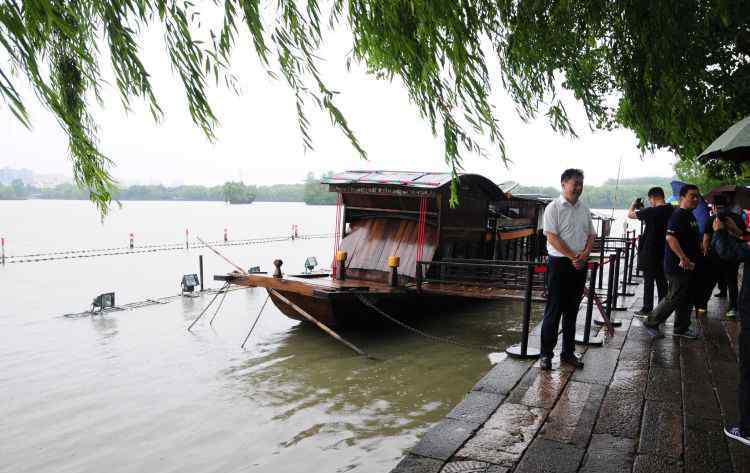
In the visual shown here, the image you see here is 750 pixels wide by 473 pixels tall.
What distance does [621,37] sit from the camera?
4539 mm

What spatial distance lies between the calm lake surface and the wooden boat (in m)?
0.96

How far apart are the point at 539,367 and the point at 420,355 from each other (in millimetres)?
5329

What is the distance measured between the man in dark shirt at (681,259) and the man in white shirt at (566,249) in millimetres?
1856

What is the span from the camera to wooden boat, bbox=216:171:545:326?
35.7ft

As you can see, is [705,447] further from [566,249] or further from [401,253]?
[401,253]

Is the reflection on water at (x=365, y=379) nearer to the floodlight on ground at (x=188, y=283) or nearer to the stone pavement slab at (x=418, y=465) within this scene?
the stone pavement slab at (x=418, y=465)

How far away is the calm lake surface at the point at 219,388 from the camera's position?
634cm

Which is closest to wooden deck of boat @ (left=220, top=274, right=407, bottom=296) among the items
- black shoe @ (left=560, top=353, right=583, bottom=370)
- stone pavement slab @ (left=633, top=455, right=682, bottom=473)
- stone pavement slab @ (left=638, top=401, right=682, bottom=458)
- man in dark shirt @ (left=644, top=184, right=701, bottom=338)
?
man in dark shirt @ (left=644, top=184, right=701, bottom=338)

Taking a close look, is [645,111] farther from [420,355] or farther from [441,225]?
[441,225]

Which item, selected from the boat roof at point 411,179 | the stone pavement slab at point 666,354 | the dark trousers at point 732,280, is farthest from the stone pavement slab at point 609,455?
the boat roof at point 411,179

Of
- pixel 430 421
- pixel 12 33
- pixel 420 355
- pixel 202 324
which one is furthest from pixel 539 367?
pixel 202 324

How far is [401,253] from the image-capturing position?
40.3ft

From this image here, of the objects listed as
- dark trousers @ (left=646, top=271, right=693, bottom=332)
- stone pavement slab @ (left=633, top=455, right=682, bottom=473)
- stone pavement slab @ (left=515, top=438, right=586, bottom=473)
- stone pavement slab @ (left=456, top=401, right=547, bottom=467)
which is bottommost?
stone pavement slab @ (left=456, top=401, right=547, bottom=467)

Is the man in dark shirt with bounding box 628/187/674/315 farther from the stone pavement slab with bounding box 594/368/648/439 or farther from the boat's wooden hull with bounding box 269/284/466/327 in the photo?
the boat's wooden hull with bounding box 269/284/466/327
